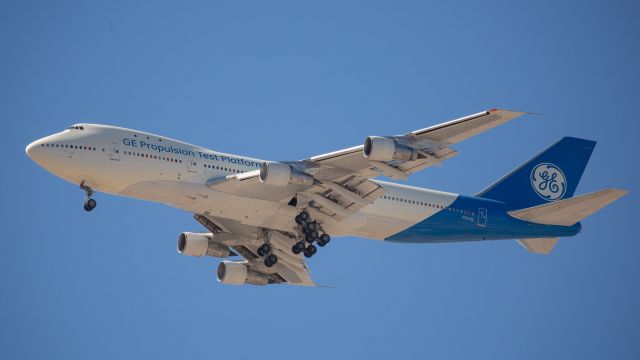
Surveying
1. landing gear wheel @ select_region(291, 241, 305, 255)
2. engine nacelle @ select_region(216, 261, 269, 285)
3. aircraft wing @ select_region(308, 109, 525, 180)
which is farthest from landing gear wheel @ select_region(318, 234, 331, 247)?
engine nacelle @ select_region(216, 261, 269, 285)

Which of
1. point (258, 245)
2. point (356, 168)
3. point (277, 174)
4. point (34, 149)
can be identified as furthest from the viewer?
point (258, 245)

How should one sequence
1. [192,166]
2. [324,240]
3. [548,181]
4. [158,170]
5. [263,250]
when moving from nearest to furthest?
[158,170]
[192,166]
[324,240]
[263,250]
[548,181]

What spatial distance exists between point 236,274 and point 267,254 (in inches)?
190

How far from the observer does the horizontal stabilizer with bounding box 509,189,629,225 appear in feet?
143

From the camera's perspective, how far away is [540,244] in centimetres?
5016

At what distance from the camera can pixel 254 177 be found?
40.8 m

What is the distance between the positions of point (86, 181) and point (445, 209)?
58.5 feet

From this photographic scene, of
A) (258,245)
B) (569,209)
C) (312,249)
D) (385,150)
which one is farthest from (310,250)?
(569,209)

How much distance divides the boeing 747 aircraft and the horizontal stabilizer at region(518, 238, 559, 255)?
0.08m

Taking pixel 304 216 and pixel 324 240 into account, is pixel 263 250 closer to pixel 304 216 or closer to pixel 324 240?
pixel 304 216

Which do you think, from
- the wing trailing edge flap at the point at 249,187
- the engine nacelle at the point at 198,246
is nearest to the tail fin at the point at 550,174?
the wing trailing edge flap at the point at 249,187

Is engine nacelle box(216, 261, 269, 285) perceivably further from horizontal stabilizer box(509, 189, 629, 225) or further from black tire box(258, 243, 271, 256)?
horizontal stabilizer box(509, 189, 629, 225)

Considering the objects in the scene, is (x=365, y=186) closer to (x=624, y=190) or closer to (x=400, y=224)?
(x=400, y=224)

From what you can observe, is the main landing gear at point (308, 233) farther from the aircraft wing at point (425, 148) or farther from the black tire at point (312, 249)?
the aircraft wing at point (425, 148)
